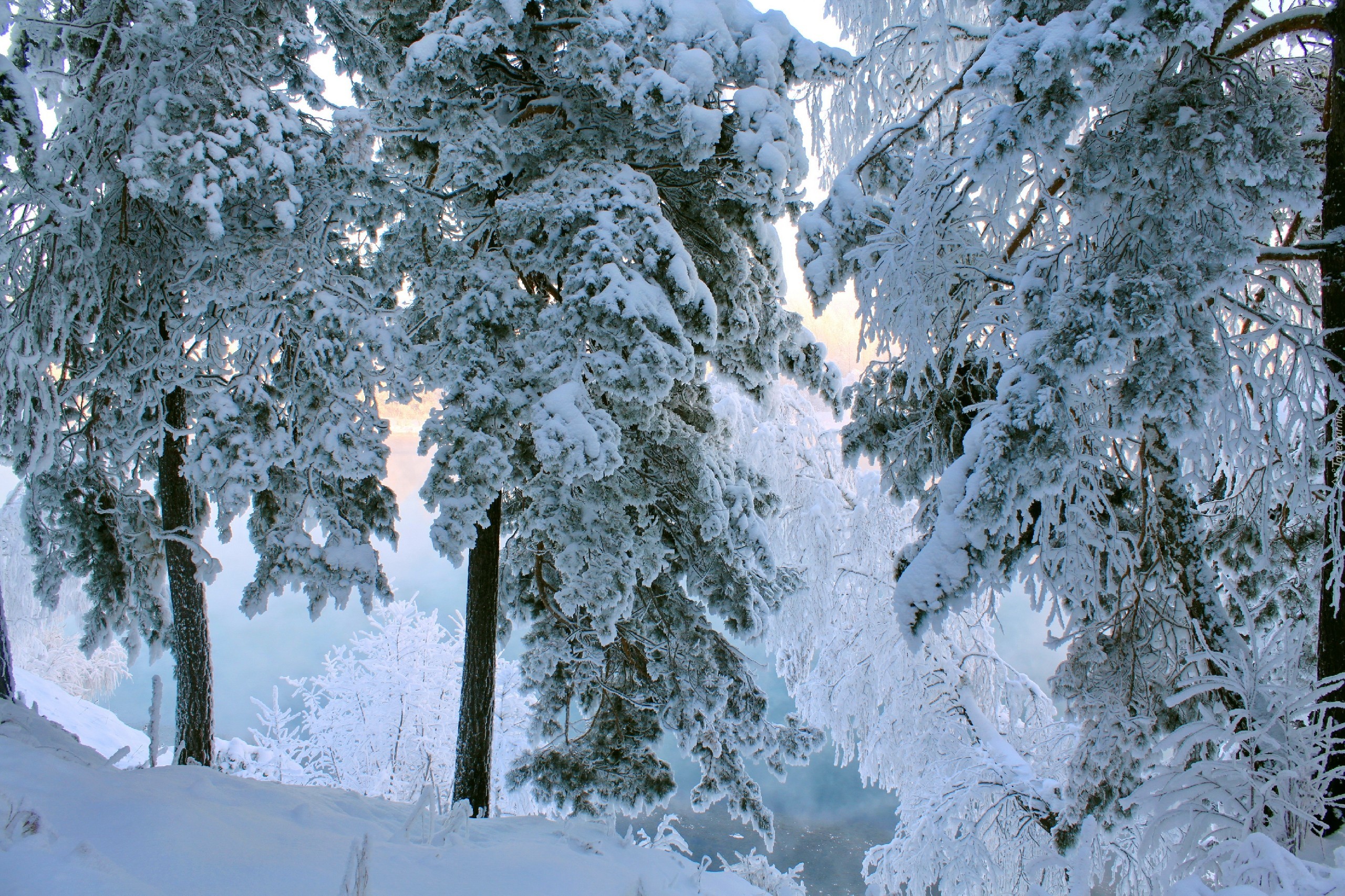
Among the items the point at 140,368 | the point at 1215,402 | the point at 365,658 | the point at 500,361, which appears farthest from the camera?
the point at 365,658

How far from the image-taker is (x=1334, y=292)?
374cm

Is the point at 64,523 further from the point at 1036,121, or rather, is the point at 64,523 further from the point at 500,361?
the point at 1036,121

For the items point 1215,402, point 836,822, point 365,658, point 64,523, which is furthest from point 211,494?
point 836,822

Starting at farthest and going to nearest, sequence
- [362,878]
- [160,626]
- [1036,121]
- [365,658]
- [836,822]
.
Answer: [836,822]
[365,658]
[160,626]
[1036,121]
[362,878]

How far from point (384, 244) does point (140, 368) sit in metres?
2.18

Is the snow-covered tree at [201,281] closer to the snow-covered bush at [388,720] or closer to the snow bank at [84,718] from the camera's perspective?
the snow-covered bush at [388,720]

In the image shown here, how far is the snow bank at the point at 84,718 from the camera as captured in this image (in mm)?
14992

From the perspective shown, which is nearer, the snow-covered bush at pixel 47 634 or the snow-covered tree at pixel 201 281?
the snow-covered tree at pixel 201 281

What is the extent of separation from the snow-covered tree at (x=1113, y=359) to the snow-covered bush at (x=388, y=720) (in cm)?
1162

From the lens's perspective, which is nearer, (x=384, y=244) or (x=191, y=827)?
(x=191, y=827)

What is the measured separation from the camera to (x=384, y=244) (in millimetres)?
6066

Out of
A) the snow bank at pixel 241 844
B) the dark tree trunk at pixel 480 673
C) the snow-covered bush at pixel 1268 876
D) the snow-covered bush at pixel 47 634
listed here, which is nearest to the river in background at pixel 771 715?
the snow-covered bush at pixel 47 634

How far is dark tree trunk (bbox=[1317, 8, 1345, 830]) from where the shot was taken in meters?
3.67

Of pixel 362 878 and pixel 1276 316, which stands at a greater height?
pixel 1276 316
